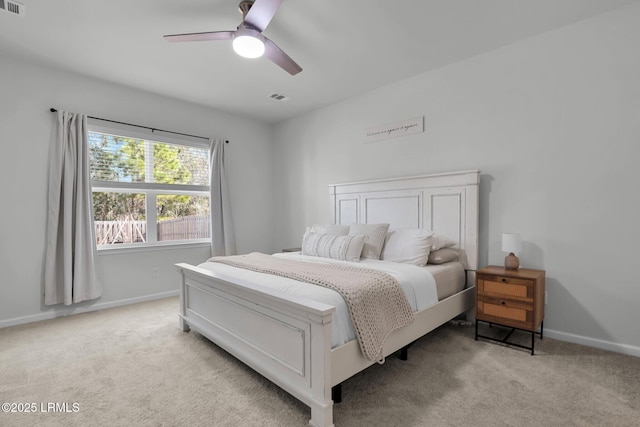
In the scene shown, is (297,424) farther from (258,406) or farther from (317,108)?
(317,108)

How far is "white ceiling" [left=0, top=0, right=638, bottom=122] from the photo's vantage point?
231cm

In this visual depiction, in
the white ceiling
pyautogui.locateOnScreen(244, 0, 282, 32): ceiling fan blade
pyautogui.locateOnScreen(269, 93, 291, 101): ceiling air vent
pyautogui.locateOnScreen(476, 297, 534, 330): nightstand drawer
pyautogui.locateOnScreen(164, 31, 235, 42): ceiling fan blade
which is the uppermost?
the white ceiling

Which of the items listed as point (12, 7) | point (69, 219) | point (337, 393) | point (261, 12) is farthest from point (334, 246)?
point (12, 7)

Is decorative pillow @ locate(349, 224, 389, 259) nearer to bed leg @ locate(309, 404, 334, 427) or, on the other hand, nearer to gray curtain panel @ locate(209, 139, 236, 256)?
bed leg @ locate(309, 404, 334, 427)

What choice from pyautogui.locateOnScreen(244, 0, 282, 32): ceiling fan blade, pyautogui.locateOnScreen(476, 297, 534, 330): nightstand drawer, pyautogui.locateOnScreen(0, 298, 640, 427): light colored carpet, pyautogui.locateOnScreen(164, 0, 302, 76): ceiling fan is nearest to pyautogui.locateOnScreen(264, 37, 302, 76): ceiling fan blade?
pyautogui.locateOnScreen(164, 0, 302, 76): ceiling fan

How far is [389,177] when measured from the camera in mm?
3768

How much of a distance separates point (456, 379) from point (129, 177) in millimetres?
4086

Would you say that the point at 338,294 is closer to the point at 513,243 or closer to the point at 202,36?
the point at 513,243

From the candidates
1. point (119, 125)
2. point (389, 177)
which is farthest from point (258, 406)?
point (119, 125)

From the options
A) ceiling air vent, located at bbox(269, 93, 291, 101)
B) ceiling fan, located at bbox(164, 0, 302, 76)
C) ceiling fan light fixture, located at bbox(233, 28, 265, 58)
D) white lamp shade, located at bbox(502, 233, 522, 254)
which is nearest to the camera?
ceiling fan, located at bbox(164, 0, 302, 76)

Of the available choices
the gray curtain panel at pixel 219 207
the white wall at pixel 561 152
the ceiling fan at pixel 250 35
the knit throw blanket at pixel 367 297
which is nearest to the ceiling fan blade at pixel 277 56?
the ceiling fan at pixel 250 35

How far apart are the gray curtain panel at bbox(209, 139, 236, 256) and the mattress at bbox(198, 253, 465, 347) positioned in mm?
1663

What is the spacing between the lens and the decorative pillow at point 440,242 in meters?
2.92

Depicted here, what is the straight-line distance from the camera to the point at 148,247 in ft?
13.1
